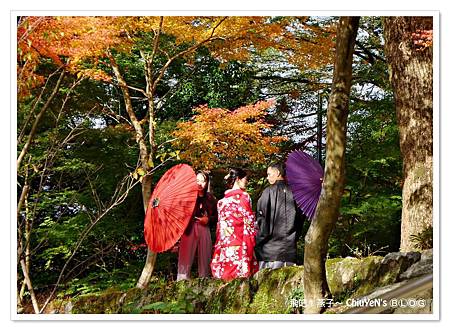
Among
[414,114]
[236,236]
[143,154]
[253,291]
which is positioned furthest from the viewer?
[143,154]

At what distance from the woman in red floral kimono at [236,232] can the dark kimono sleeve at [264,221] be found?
149 millimetres

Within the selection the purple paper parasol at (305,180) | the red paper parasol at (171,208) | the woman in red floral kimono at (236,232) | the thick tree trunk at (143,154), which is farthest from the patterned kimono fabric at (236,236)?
the thick tree trunk at (143,154)

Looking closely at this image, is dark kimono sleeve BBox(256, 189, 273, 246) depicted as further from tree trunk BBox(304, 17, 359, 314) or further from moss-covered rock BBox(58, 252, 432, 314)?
tree trunk BBox(304, 17, 359, 314)

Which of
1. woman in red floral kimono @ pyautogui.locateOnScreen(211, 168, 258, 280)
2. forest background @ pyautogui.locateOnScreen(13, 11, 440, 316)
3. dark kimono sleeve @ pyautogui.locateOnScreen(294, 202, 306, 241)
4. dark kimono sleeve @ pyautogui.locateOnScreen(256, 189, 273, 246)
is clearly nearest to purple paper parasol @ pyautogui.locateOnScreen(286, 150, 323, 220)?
dark kimono sleeve @ pyautogui.locateOnScreen(294, 202, 306, 241)

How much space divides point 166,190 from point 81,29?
5.76ft

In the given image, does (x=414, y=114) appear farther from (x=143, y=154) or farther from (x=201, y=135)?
(x=143, y=154)

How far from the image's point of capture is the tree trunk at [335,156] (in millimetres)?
4617

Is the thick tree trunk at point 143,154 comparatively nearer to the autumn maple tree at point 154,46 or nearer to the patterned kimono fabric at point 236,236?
the autumn maple tree at point 154,46

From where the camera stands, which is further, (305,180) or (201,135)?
(201,135)

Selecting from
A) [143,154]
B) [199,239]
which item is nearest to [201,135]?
[143,154]

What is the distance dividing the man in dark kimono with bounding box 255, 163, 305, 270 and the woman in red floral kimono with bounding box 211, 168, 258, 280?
0.13 metres

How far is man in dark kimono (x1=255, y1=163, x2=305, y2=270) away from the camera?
5945 mm

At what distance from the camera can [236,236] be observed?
612 cm

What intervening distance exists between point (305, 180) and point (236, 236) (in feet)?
2.88
